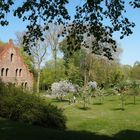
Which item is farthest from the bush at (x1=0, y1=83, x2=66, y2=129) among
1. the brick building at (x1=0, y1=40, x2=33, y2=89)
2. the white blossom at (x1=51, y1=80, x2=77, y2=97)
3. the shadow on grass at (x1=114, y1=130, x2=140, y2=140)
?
the brick building at (x1=0, y1=40, x2=33, y2=89)

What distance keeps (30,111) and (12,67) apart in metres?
48.7

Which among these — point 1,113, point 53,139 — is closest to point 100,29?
point 53,139

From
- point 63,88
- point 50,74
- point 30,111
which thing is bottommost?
point 30,111

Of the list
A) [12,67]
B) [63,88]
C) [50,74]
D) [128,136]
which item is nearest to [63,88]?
[63,88]

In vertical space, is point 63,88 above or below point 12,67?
below

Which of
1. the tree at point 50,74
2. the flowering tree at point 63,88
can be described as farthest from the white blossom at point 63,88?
the tree at point 50,74

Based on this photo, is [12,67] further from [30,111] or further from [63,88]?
[30,111]

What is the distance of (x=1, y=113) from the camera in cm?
2138

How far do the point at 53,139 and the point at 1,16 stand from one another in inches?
177

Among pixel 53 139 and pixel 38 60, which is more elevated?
pixel 38 60

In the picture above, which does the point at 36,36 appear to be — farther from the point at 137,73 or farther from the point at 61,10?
the point at 137,73

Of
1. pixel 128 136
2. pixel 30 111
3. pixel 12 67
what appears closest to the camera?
pixel 128 136

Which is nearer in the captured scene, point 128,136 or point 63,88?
point 128,136

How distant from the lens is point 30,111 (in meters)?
20.8
